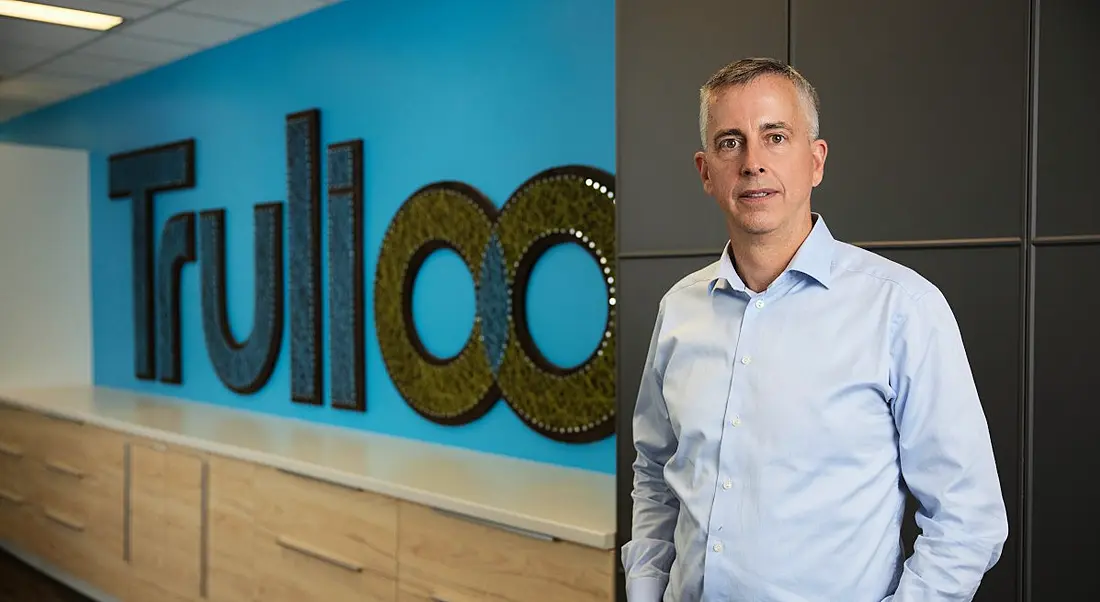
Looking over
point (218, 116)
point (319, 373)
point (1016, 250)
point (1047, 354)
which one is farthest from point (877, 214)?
point (218, 116)

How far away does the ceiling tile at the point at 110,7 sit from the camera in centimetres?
393

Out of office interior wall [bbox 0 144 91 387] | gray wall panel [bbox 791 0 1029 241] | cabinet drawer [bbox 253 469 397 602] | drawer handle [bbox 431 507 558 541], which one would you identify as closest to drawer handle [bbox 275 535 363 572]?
Answer: cabinet drawer [bbox 253 469 397 602]

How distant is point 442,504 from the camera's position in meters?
2.80

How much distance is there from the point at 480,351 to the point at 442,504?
0.78 m

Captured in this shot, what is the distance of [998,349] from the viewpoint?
1815mm

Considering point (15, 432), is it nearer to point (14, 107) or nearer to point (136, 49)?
point (136, 49)

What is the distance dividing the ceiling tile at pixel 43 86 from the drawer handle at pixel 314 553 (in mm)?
3231

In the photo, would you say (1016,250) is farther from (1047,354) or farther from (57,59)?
(57,59)

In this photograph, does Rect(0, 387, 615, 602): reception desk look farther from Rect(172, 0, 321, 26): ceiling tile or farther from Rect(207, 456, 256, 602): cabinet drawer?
Rect(172, 0, 321, 26): ceiling tile

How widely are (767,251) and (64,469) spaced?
408 centimetres

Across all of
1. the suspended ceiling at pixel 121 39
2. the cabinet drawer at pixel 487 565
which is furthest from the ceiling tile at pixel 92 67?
the cabinet drawer at pixel 487 565

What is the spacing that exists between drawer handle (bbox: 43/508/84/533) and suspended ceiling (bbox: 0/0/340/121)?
7.03ft

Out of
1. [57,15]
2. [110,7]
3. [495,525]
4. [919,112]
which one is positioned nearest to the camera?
[919,112]

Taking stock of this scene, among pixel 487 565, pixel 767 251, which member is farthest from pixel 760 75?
pixel 487 565
